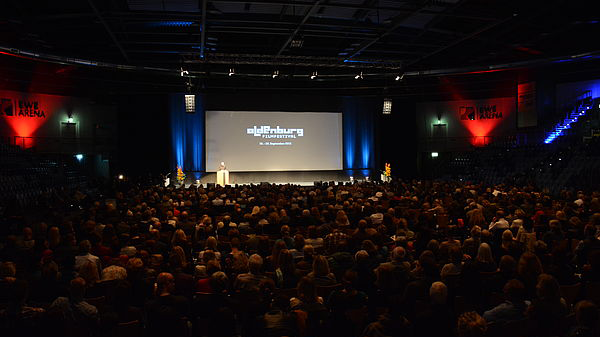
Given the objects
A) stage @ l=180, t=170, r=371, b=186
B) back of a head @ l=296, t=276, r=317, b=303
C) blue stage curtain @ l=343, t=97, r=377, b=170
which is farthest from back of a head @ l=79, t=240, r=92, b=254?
blue stage curtain @ l=343, t=97, r=377, b=170

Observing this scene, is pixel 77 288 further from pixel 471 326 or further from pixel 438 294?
pixel 471 326

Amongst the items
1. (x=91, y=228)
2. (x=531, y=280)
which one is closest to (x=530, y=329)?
(x=531, y=280)

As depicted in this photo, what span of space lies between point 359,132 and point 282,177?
5313 mm

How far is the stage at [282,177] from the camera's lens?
26.6 m

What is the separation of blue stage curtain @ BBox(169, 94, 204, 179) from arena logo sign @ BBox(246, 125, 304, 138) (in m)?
2.74

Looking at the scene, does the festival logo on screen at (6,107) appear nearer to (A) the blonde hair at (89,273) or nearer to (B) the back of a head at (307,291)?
(A) the blonde hair at (89,273)

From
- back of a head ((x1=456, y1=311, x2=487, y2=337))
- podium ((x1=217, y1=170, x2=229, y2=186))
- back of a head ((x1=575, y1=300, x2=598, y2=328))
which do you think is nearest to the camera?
back of a head ((x1=456, y1=311, x2=487, y2=337))

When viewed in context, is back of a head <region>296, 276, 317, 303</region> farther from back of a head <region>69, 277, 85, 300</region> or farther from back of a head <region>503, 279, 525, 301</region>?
back of a head <region>69, 277, 85, 300</region>

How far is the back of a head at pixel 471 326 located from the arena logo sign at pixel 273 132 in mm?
23460

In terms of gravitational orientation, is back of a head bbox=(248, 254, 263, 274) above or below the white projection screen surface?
below

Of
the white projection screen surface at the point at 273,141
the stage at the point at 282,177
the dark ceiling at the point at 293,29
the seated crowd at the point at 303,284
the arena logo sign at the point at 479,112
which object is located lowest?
the seated crowd at the point at 303,284

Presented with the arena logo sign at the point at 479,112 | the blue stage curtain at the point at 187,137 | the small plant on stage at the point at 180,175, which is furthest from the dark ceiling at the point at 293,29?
the small plant on stage at the point at 180,175

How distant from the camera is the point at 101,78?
26.0 meters

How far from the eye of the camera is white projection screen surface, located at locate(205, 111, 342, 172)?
26422mm
